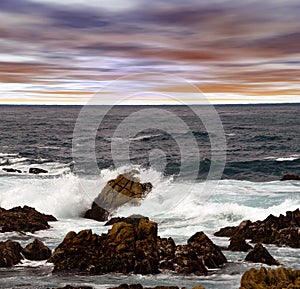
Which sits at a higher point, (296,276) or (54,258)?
(296,276)

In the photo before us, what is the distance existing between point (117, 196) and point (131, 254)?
1284 centimetres

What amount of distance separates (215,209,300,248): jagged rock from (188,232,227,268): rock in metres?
2.94

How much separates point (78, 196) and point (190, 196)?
8.32 meters

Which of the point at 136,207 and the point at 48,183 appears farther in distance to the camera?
the point at 48,183

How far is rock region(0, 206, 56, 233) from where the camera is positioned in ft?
88.1

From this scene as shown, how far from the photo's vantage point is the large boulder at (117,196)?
1254 inches

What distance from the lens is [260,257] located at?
69.5 feet

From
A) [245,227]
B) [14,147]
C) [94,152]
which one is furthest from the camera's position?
[14,147]

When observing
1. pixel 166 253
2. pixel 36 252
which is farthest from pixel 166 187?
pixel 36 252

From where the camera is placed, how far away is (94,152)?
239 ft

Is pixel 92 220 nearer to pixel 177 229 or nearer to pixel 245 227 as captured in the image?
pixel 177 229

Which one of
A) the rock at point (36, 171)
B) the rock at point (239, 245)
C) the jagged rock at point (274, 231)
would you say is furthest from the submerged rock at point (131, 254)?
the rock at point (36, 171)

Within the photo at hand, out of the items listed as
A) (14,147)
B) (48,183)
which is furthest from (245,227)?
(14,147)

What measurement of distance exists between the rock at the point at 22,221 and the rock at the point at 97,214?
11.9 ft
